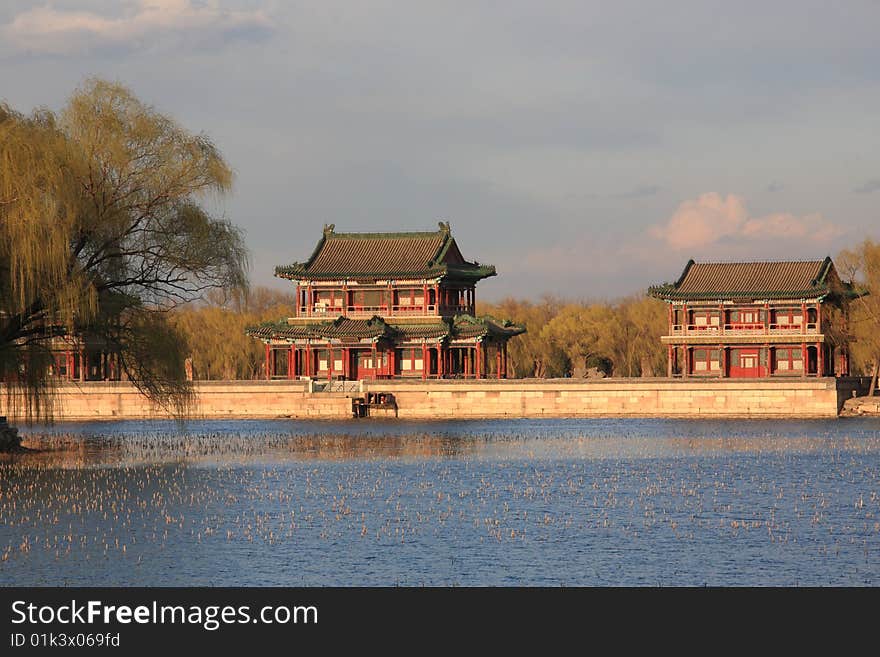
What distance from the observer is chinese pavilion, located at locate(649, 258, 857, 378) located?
252ft

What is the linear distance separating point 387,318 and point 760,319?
63.6 ft

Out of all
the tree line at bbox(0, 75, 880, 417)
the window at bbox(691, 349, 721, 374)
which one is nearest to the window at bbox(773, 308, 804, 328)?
the window at bbox(691, 349, 721, 374)

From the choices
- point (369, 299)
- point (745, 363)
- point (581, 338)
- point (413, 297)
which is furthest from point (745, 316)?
point (581, 338)

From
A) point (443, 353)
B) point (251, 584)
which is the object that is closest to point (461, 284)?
point (443, 353)

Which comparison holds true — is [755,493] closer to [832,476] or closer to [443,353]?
[832,476]

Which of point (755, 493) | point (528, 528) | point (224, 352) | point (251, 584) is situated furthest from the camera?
point (224, 352)

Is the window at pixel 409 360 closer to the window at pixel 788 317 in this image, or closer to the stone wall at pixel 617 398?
the stone wall at pixel 617 398

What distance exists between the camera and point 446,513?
30844mm

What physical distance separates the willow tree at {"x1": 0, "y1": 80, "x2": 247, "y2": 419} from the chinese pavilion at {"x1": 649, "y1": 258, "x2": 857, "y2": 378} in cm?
4206

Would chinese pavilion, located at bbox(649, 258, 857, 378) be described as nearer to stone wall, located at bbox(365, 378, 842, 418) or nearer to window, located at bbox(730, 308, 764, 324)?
window, located at bbox(730, 308, 764, 324)

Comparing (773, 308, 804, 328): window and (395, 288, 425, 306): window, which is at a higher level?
(395, 288, 425, 306): window

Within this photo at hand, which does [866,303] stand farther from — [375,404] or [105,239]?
[105,239]

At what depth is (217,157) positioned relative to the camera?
132ft
